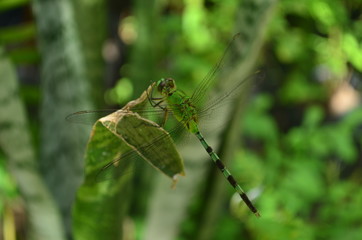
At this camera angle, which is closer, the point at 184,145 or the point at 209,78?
the point at 209,78

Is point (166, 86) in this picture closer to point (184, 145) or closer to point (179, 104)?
point (179, 104)

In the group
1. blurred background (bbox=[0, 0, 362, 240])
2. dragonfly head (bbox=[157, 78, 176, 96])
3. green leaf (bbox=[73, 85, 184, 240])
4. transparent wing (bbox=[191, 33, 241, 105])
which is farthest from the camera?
blurred background (bbox=[0, 0, 362, 240])

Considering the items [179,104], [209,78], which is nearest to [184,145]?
[209,78]

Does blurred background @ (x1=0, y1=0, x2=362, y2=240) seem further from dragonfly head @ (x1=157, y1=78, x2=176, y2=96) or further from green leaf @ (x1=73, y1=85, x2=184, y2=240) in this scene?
dragonfly head @ (x1=157, y1=78, x2=176, y2=96)

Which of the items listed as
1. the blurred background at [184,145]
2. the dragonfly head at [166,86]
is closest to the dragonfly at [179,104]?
the dragonfly head at [166,86]

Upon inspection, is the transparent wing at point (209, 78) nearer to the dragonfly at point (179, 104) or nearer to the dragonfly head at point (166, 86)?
the dragonfly at point (179, 104)

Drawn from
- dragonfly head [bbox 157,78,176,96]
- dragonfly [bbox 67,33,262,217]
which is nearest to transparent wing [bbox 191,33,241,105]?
dragonfly [bbox 67,33,262,217]
